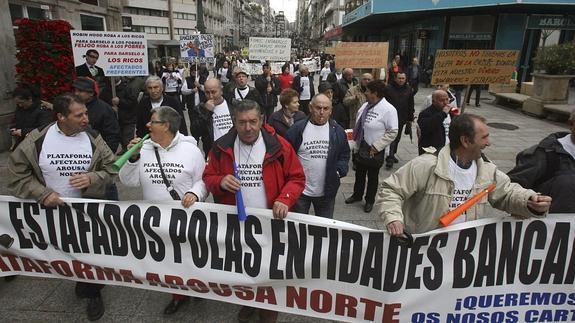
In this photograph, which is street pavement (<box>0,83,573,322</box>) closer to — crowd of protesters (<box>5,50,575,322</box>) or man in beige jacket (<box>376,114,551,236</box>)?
crowd of protesters (<box>5,50,575,322</box>)

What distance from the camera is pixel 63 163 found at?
2.96 m

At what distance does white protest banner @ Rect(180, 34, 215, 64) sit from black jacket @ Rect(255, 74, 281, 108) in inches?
203

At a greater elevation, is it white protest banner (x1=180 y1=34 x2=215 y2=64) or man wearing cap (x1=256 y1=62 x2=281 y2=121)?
white protest banner (x1=180 y1=34 x2=215 y2=64)

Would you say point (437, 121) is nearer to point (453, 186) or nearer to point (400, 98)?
point (400, 98)

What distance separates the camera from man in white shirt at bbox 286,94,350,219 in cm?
370

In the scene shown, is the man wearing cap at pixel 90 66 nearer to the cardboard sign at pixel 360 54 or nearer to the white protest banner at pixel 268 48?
the cardboard sign at pixel 360 54

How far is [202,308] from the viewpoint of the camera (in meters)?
3.27

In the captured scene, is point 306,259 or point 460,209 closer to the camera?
point 460,209

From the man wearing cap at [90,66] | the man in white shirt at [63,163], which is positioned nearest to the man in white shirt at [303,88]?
the man wearing cap at [90,66]

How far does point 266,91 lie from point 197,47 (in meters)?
6.03

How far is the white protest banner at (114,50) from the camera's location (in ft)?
22.0

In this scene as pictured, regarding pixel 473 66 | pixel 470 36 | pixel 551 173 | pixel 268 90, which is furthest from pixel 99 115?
pixel 470 36

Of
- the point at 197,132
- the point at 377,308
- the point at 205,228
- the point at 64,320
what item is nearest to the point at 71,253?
the point at 64,320

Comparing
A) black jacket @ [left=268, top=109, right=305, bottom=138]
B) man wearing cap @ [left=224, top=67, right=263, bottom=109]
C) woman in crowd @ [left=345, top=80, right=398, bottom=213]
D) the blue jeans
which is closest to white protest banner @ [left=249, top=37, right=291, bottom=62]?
man wearing cap @ [left=224, top=67, right=263, bottom=109]
